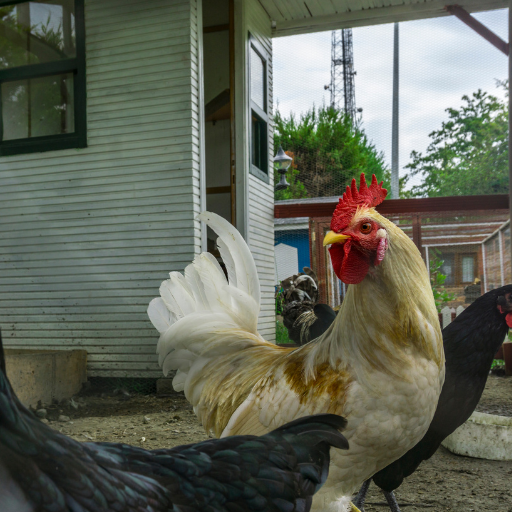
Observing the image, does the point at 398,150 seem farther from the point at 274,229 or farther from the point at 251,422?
the point at 274,229

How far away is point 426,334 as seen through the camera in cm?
119

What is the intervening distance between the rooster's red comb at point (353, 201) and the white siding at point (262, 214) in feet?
8.67

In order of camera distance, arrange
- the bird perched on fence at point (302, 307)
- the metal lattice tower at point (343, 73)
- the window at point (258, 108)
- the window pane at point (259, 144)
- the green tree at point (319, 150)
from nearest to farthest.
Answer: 1. the bird perched on fence at point (302, 307)
2. the metal lattice tower at point (343, 73)
3. the green tree at point (319, 150)
4. the window at point (258, 108)
5. the window pane at point (259, 144)

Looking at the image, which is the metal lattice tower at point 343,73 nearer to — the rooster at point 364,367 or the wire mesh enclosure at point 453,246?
the wire mesh enclosure at point 453,246

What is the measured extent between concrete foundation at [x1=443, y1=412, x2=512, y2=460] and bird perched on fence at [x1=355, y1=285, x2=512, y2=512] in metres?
0.49

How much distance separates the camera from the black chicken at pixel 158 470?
44cm

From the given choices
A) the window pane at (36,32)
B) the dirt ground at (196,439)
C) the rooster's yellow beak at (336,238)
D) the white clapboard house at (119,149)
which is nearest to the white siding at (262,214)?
the white clapboard house at (119,149)

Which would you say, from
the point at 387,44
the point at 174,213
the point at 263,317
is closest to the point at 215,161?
the point at 174,213

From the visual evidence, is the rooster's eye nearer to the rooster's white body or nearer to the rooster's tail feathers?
the rooster's white body

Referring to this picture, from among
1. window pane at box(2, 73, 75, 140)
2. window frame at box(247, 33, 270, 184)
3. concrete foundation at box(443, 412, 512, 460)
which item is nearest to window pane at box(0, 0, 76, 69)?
window pane at box(2, 73, 75, 140)

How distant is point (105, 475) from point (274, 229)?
12.7 ft

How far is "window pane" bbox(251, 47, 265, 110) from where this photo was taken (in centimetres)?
427

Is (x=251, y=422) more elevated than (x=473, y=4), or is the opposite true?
(x=473, y=4)

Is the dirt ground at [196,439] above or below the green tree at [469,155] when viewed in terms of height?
below
